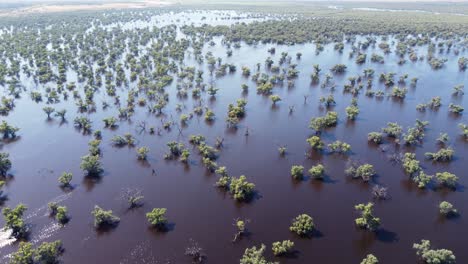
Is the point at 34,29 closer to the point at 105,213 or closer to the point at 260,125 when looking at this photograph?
the point at 260,125

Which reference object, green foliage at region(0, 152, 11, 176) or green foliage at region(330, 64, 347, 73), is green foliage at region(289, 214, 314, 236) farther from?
green foliage at region(330, 64, 347, 73)

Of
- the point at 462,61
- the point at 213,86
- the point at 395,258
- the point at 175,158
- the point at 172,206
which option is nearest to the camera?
the point at 395,258

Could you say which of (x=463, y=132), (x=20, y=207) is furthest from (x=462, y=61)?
(x=20, y=207)

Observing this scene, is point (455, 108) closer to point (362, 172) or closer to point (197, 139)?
point (362, 172)

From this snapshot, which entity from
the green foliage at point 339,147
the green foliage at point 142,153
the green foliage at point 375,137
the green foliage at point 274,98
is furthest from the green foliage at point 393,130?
the green foliage at point 142,153

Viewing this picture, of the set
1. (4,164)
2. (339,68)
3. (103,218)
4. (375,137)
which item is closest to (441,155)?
(375,137)

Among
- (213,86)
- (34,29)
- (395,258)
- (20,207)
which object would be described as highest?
(34,29)

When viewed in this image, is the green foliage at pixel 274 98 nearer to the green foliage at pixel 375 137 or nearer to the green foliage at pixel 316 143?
the green foliage at pixel 316 143
